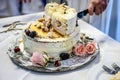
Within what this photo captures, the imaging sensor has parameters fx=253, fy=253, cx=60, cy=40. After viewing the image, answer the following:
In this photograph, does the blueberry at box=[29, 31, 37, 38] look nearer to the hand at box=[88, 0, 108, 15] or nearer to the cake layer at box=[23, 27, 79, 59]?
the cake layer at box=[23, 27, 79, 59]

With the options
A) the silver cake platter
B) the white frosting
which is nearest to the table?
the silver cake platter

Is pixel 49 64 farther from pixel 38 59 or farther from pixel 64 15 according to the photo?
pixel 64 15

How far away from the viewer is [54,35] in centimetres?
80

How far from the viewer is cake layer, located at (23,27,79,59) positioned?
0.79 meters

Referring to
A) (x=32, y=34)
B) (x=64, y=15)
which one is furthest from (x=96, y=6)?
(x=32, y=34)

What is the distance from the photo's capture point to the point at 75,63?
0.79 meters

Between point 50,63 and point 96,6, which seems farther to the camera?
point 96,6

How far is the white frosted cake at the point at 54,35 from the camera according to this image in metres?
0.79

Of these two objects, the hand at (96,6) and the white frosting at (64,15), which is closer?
the white frosting at (64,15)

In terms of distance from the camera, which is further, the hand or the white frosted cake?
the hand

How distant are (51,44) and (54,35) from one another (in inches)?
1.3

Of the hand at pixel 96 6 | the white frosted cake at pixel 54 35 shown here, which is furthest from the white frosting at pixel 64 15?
the hand at pixel 96 6

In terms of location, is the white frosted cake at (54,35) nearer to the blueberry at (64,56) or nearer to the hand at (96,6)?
the blueberry at (64,56)

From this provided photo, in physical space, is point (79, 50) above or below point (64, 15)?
below
